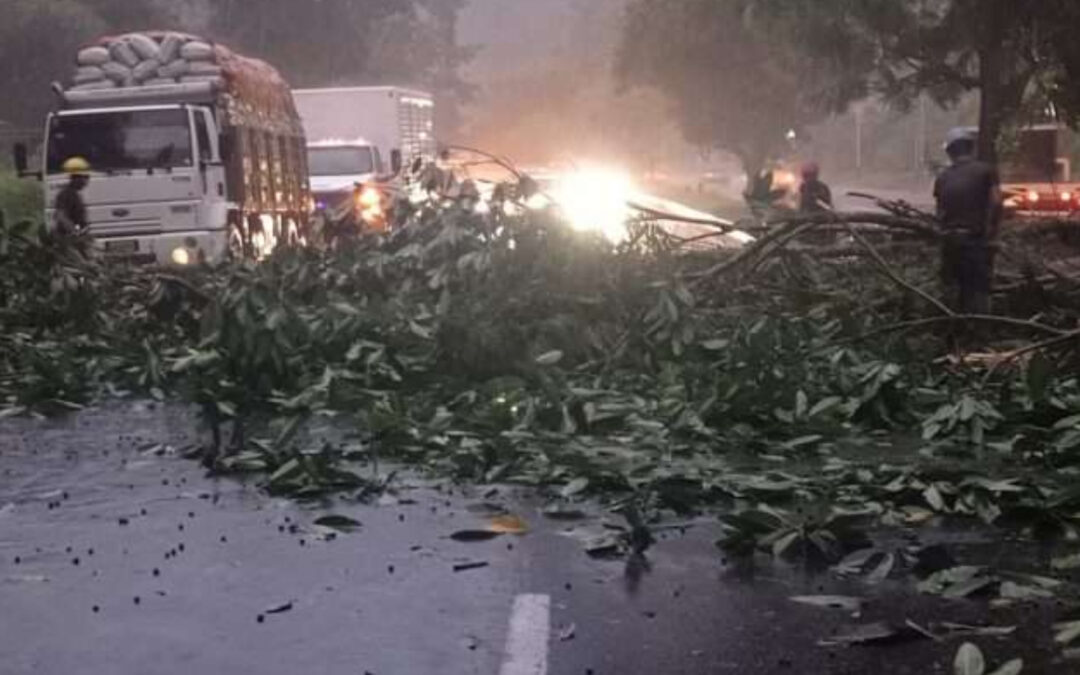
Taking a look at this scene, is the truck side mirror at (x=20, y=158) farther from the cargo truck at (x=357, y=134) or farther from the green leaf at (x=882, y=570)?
the green leaf at (x=882, y=570)

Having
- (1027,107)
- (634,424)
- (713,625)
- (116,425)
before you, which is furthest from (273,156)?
(713,625)

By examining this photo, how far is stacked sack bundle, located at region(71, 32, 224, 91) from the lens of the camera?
22531mm

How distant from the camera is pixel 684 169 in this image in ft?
348

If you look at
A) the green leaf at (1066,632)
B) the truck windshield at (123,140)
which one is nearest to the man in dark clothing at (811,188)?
the truck windshield at (123,140)

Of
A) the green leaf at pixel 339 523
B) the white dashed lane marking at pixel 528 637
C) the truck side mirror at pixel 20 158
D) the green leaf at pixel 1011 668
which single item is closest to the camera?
the green leaf at pixel 1011 668

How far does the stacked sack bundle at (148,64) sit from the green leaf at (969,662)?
1854cm

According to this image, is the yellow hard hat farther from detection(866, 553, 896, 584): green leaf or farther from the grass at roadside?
detection(866, 553, 896, 584): green leaf

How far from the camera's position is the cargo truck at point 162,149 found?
21203 millimetres

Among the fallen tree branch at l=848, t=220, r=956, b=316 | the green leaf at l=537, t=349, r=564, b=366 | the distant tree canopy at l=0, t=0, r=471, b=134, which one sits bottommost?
the green leaf at l=537, t=349, r=564, b=366

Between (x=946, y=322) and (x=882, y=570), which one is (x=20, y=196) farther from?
(x=882, y=570)

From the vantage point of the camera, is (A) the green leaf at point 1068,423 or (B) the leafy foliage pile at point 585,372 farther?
(A) the green leaf at point 1068,423

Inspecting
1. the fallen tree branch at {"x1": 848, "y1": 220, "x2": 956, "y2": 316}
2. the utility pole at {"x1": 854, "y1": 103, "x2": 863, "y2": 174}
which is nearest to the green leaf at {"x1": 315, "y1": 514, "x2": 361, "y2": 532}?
the fallen tree branch at {"x1": 848, "y1": 220, "x2": 956, "y2": 316}

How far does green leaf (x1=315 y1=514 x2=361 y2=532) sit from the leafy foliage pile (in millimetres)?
692

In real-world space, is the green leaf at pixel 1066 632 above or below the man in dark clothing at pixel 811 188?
below
